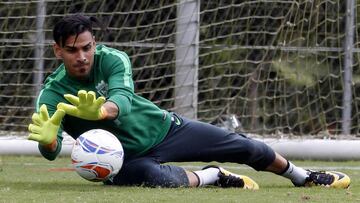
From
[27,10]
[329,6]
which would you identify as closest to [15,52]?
[27,10]

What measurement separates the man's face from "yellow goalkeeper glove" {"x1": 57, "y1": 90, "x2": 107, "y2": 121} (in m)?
0.43

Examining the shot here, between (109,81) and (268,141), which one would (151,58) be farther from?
(109,81)

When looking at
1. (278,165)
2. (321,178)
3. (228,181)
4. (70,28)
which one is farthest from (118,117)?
(321,178)

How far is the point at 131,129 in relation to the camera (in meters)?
5.66

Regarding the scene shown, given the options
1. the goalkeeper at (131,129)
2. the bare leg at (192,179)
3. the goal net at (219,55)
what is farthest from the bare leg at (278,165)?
the goal net at (219,55)

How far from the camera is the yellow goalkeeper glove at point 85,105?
5.04 meters

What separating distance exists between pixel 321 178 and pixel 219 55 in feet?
13.0

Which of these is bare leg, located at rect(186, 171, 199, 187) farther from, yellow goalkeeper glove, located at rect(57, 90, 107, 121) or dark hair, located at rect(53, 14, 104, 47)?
dark hair, located at rect(53, 14, 104, 47)

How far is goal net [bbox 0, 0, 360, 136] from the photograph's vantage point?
31.1 ft

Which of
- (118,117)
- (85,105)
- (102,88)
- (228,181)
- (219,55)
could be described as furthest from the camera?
(219,55)

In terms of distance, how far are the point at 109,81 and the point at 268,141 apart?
3484mm

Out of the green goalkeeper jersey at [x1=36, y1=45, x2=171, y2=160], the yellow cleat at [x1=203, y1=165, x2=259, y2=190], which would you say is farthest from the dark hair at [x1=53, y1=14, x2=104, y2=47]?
the yellow cleat at [x1=203, y1=165, x2=259, y2=190]

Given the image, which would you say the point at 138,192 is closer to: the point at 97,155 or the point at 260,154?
the point at 97,155

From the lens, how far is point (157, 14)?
9.54m
